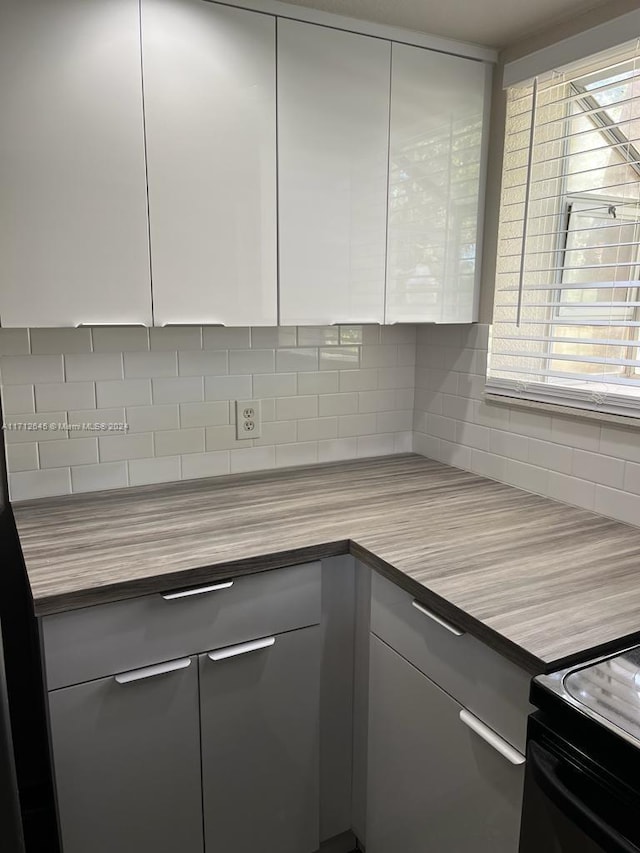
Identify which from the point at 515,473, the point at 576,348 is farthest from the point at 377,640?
the point at 576,348

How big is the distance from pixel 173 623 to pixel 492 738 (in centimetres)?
69

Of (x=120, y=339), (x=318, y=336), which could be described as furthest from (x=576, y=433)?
(x=120, y=339)

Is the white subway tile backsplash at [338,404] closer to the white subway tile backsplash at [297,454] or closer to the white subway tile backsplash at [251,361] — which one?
the white subway tile backsplash at [297,454]


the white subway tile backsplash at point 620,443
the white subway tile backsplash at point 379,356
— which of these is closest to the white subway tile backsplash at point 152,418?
the white subway tile backsplash at point 379,356

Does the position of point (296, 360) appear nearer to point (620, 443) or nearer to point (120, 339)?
point (120, 339)

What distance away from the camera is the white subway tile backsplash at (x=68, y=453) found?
1828mm

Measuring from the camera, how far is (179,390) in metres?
1.97

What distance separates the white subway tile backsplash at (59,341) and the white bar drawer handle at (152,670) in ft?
2.98

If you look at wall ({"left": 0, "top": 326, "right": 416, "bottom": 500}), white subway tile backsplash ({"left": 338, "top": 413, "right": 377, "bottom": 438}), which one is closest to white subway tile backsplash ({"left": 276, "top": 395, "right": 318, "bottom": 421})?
wall ({"left": 0, "top": 326, "right": 416, "bottom": 500})

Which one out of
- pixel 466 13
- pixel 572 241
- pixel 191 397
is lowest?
pixel 191 397

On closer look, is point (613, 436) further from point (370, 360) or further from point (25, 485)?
point (25, 485)

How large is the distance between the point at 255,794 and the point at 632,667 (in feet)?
3.23

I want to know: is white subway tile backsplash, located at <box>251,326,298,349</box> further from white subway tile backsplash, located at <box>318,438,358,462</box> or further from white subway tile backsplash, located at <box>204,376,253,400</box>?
white subway tile backsplash, located at <box>318,438,358,462</box>

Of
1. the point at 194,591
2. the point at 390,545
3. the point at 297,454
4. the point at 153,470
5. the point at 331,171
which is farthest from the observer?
Result: the point at 297,454
